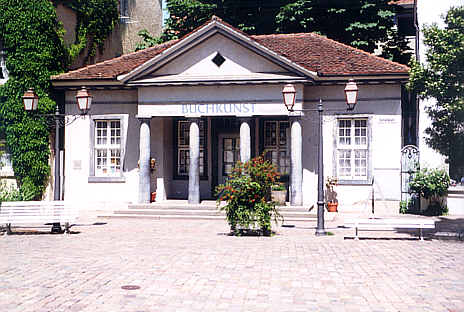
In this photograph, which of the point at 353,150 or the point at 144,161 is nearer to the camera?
the point at 353,150

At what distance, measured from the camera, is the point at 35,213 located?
14.9 m

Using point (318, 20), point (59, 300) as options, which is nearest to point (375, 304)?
point (59, 300)

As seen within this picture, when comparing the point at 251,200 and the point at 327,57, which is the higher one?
the point at 327,57

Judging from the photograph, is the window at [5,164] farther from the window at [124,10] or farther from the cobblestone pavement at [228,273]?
the window at [124,10]

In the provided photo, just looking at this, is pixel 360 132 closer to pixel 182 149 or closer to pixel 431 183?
pixel 431 183

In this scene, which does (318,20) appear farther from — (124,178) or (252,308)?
(252,308)

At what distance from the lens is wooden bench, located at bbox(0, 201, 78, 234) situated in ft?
48.7

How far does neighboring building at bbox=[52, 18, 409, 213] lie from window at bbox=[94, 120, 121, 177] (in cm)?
4

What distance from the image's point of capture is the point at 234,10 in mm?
28906

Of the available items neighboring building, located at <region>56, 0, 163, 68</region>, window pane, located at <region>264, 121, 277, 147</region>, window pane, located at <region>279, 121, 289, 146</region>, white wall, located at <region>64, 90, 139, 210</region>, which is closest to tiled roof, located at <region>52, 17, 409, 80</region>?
white wall, located at <region>64, 90, 139, 210</region>

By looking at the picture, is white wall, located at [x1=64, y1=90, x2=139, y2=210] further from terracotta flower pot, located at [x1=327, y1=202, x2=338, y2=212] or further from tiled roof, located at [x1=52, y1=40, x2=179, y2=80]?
terracotta flower pot, located at [x1=327, y1=202, x2=338, y2=212]

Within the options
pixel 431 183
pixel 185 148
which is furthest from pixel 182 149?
pixel 431 183

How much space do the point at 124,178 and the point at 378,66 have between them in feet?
33.6

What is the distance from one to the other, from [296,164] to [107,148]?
738cm
